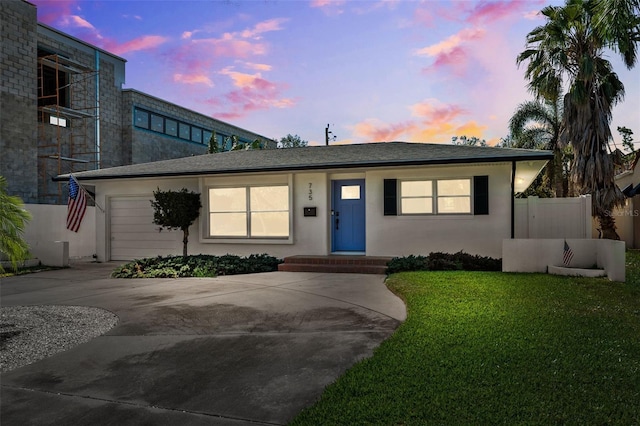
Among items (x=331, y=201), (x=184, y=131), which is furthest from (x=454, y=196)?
(x=184, y=131)

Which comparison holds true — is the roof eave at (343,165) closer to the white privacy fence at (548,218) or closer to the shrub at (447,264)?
the white privacy fence at (548,218)

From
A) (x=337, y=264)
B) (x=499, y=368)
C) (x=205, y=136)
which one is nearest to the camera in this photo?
(x=499, y=368)

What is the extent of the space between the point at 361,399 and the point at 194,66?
50.9 ft

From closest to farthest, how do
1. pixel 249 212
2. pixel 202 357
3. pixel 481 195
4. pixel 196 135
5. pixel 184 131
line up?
pixel 202 357 < pixel 481 195 < pixel 249 212 < pixel 184 131 < pixel 196 135

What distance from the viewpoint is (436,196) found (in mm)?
11078

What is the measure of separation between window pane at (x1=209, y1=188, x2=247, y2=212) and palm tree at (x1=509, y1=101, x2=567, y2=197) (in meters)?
16.0

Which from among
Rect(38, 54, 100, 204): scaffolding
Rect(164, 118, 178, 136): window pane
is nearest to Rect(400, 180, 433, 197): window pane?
Rect(38, 54, 100, 204): scaffolding

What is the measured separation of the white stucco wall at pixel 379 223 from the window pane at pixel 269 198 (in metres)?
0.25

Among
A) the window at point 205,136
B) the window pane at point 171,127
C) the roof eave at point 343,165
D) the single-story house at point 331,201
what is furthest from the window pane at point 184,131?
the roof eave at point 343,165

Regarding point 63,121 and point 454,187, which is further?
point 63,121

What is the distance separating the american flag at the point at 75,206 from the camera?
1217 cm

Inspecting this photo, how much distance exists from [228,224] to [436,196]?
20.5 ft

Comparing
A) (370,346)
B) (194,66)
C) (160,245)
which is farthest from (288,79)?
(370,346)

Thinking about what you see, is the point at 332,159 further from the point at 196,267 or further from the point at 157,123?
the point at 157,123
